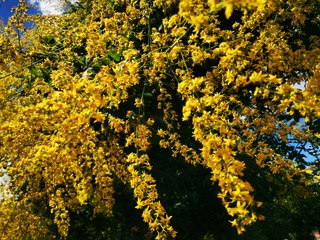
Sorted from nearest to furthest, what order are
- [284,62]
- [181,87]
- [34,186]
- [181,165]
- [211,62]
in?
[181,87]
[284,62]
[34,186]
[211,62]
[181,165]

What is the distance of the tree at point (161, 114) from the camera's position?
1.95 metres

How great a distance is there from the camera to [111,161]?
9.91ft

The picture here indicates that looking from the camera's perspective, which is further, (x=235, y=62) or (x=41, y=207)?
(x=41, y=207)

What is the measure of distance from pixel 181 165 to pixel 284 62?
91.2 inches

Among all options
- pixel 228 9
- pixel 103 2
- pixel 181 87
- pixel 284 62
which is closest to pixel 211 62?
pixel 103 2

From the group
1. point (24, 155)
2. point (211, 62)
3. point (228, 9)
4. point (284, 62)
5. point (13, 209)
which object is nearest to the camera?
point (228, 9)

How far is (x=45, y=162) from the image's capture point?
8.16 ft

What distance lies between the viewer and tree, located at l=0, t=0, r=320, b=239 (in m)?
1.95

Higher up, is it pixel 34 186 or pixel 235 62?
Answer: pixel 235 62

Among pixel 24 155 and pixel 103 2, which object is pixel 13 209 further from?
pixel 103 2

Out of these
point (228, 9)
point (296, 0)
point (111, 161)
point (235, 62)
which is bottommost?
point (228, 9)

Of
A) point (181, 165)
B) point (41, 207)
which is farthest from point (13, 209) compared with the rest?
point (181, 165)

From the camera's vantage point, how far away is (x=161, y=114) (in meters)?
3.67

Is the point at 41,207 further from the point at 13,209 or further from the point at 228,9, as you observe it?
the point at 228,9
